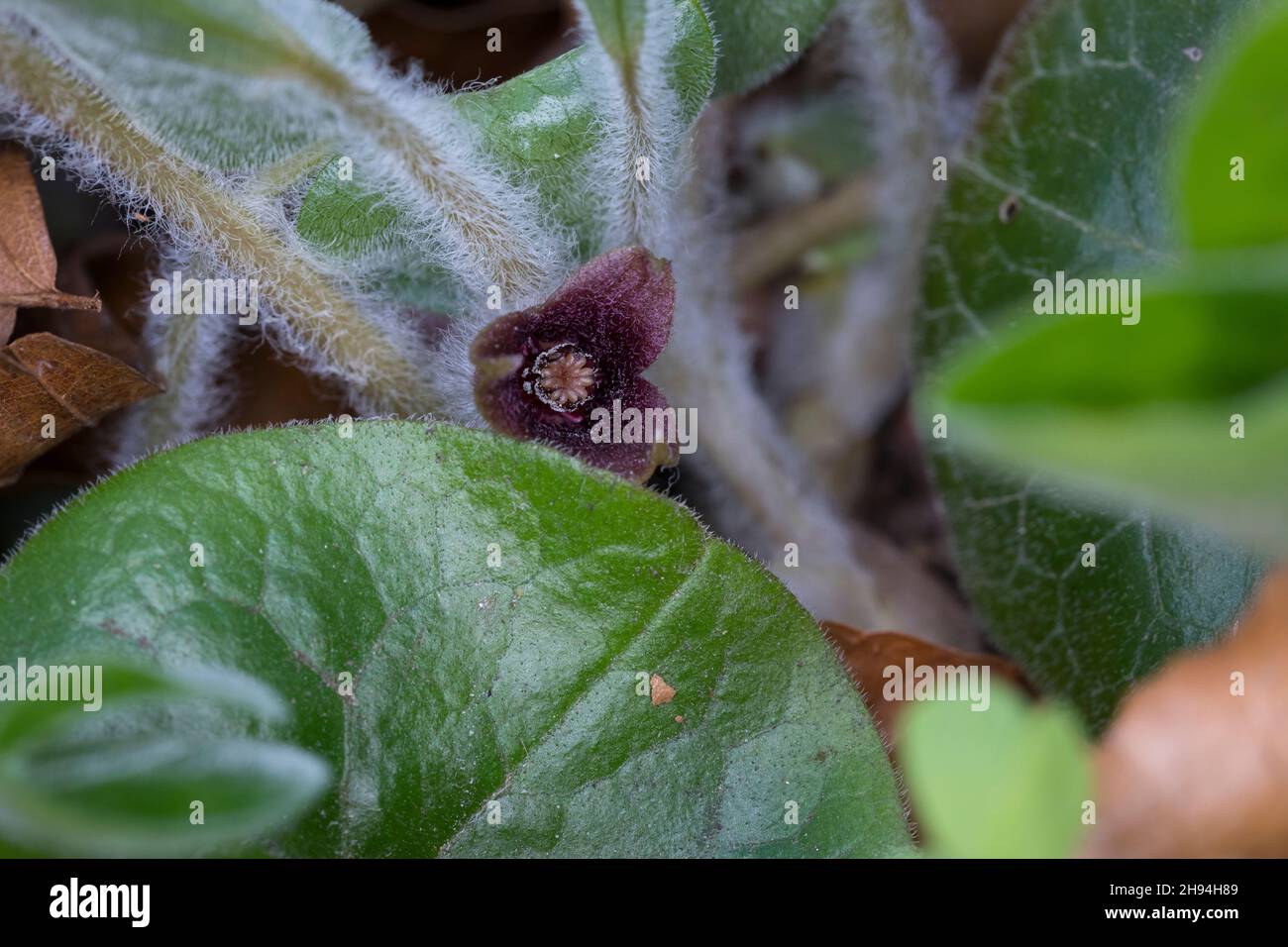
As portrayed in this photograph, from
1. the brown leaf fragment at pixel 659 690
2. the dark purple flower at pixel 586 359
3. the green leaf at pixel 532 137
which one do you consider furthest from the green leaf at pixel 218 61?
the brown leaf fragment at pixel 659 690

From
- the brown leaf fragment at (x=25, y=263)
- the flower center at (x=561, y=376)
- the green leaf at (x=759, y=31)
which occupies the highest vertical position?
the green leaf at (x=759, y=31)

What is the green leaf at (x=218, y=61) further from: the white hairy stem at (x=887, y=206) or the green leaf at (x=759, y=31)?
the white hairy stem at (x=887, y=206)

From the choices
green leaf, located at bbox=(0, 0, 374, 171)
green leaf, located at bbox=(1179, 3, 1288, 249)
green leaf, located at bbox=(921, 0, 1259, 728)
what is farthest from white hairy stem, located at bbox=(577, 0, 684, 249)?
green leaf, located at bbox=(1179, 3, 1288, 249)

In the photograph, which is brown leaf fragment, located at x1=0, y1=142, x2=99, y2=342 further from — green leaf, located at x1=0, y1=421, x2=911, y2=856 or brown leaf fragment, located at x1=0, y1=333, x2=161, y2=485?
green leaf, located at x1=0, y1=421, x2=911, y2=856

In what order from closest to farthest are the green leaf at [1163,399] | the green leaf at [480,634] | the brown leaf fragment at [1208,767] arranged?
the green leaf at [1163,399] → the brown leaf fragment at [1208,767] → the green leaf at [480,634]

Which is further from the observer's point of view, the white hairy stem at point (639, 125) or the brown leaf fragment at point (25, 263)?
the brown leaf fragment at point (25, 263)

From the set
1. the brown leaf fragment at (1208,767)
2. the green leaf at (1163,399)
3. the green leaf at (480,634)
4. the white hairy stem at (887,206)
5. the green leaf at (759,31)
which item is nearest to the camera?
the green leaf at (1163,399)

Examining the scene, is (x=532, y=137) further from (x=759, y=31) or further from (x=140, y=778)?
(x=140, y=778)

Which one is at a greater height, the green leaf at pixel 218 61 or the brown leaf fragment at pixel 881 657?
→ the green leaf at pixel 218 61
